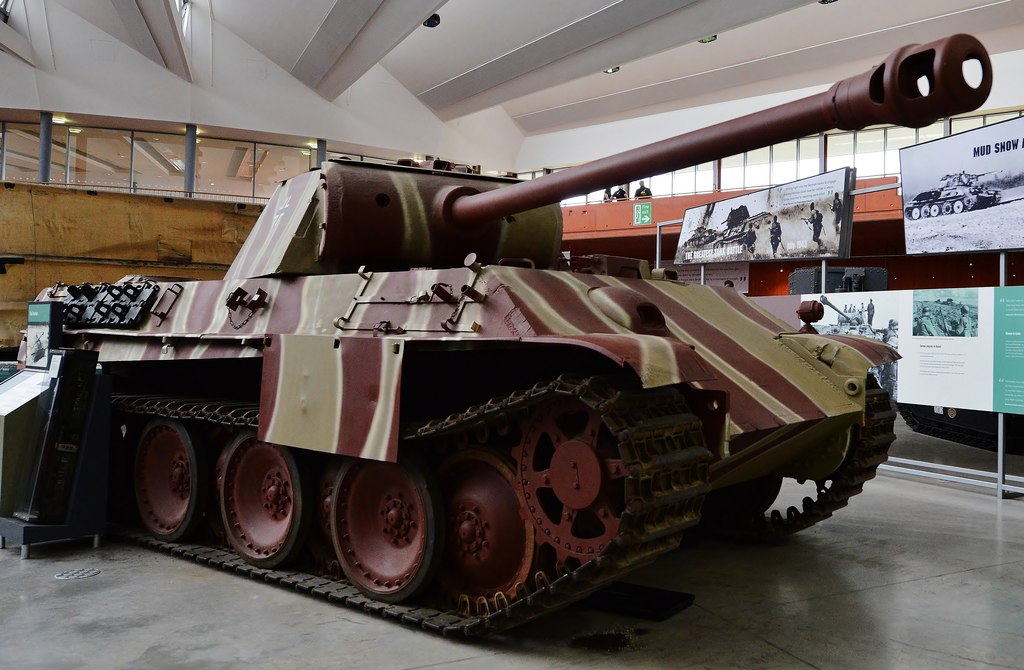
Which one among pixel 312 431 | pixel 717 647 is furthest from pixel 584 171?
pixel 717 647

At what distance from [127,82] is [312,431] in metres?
21.7

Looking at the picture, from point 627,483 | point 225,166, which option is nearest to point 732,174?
point 225,166

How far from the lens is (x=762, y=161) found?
2714 cm

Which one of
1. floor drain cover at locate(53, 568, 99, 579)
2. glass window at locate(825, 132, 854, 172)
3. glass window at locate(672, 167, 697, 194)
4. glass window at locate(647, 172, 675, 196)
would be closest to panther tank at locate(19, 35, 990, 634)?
floor drain cover at locate(53, 568, 99, 579)

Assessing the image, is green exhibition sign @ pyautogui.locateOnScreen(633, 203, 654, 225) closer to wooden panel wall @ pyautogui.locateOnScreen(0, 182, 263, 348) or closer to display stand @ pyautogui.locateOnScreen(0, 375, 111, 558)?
wooden panel wall @ pyautogui.locateOnScreen(0, 182, 263, 348)

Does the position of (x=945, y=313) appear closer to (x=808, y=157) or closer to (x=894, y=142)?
(x=894, y=142)

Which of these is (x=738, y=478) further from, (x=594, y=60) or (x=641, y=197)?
(x=641, y=197)

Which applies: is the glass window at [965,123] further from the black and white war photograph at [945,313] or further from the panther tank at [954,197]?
the black and white war photograph at [945,313]

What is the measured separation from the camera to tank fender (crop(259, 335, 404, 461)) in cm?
464

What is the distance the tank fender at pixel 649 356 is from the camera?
379 cm

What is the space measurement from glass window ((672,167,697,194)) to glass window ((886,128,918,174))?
6083 millimetres

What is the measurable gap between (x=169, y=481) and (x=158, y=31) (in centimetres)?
1694

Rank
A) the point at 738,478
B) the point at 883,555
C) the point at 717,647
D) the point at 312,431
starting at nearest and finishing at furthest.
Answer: the point at 717,647 < the point at 312,431 < the point at 738,478 < the point at 883,555

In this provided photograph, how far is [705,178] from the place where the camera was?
28281mm
